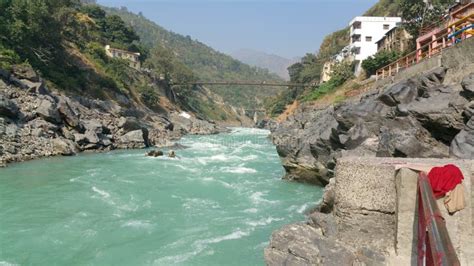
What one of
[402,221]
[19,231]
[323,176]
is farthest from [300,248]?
[323,176]

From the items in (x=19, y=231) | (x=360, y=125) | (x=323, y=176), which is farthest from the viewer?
(x=323, y=176)

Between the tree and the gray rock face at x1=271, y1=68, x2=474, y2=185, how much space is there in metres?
25.7

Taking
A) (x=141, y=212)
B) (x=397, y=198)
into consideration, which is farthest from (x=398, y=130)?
(x=141, y=212)

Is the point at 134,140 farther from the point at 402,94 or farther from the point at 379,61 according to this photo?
the point at 379,61

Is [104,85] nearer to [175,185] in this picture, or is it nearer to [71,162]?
[71,162]

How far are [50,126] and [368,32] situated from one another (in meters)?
50.2

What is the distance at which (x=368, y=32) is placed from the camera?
199 feet

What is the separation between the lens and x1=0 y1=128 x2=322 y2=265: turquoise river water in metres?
9.14

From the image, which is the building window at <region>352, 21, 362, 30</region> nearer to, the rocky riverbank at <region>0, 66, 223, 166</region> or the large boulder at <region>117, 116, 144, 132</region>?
the rocky riverbank at <region>0, 66, 223, 166</region>

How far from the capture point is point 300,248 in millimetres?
5289

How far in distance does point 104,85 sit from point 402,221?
2005 inches

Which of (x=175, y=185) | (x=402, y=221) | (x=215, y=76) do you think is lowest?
(x=175, y=185)

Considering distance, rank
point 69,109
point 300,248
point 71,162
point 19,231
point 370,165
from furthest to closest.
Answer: point 69,109, point 71,162, point 19,231, point 300,248, point 370,165

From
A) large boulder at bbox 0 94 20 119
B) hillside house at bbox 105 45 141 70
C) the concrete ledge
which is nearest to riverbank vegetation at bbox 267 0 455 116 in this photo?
hillside house at bbox 105 45 141 70
